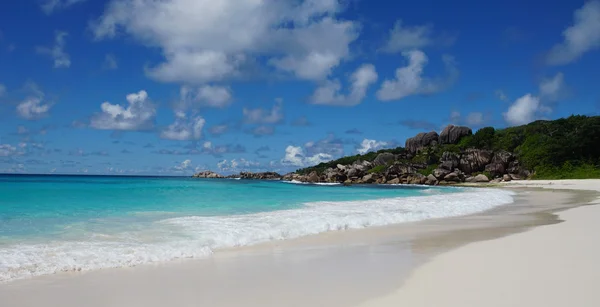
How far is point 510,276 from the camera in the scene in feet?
18.4

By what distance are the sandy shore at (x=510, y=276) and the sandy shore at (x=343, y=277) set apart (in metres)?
0.01

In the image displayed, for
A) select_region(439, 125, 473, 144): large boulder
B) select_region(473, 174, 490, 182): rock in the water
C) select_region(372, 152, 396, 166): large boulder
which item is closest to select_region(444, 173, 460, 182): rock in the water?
select_region(473, 174, 490, 182): rock in the water

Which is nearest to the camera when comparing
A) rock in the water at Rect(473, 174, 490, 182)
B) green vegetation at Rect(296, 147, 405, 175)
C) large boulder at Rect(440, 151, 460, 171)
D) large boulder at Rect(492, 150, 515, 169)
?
rock in the water at Rect(473, 174, 490, 182)

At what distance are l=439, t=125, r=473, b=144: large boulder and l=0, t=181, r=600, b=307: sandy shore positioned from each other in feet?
248

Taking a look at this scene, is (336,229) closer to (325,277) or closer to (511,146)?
(325,277)

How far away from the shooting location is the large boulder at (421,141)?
83188 mm

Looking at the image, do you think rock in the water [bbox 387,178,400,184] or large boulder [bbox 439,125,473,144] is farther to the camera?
large boulder [bbox 439,125,473,144]

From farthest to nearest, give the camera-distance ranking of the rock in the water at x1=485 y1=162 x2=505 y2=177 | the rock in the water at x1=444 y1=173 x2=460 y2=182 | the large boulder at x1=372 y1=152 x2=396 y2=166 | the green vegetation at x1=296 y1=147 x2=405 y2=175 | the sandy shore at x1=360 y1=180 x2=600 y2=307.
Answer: the green vegetation at x1=296 y1=147 x2=405 y2=175, the large boulder at x1=372 y1=152 x2=396 y2=166, the rock in the water at x1=485 y1=162 x2=505 y2=177, the rock in the water at x1=444 y1=173 x2=460 y2=182, the sandy shore at x1=360 y1=180 x2=600 y2=307

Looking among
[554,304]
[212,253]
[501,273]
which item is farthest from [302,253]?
[554,304]

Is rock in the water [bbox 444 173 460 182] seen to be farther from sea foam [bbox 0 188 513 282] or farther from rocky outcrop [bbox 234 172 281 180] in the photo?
rocky outcrop [bbox 234 172 281 180]

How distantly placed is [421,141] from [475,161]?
776 inches

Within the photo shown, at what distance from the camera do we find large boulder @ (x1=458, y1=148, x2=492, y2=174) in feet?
211

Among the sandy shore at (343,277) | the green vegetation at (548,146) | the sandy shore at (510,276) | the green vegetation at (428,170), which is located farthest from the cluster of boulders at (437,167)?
the sandy shore at (343,277)

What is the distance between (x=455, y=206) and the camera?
1817cm
